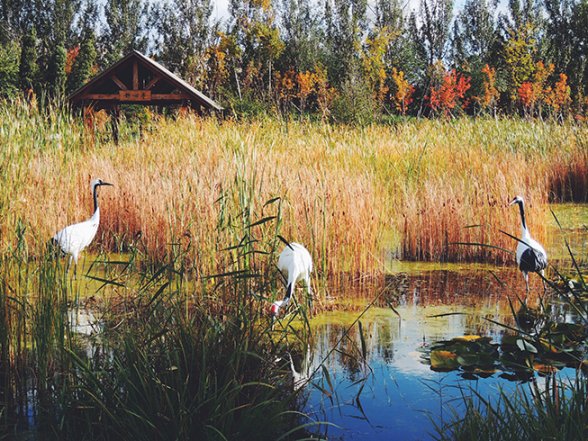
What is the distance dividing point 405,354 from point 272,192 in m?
1.84

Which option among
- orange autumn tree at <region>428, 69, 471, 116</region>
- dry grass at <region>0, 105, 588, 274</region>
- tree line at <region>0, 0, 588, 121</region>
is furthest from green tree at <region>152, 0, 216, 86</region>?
dry grass at <region>0, 105, 588, 274</region>

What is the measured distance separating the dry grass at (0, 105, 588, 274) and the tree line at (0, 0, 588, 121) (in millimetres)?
9927

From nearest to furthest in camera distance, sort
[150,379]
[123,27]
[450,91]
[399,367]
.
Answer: [150,379], [399,367], [450,91], [123,27]

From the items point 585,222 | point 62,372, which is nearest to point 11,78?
point 585,222

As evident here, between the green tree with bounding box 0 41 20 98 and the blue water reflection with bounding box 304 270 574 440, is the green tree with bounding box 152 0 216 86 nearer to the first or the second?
the green tree with bounding box 0 41 20 98

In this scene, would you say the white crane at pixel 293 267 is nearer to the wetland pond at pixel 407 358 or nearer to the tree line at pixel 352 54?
the wetland pond at pixel 407 358

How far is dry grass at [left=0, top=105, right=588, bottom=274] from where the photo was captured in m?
4.61

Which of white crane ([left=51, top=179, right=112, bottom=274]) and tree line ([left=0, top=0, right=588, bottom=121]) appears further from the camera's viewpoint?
tree line ([left=0, top=0, right=588, bottom=121])

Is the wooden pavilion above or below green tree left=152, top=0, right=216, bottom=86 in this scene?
below

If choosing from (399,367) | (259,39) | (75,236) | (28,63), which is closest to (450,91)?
(259,39)

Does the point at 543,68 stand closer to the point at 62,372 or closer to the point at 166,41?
the point at 166,41

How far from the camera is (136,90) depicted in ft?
44.9

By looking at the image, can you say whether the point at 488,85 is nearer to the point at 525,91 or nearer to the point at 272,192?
the point at 525,91

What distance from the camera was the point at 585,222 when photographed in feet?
26.5
